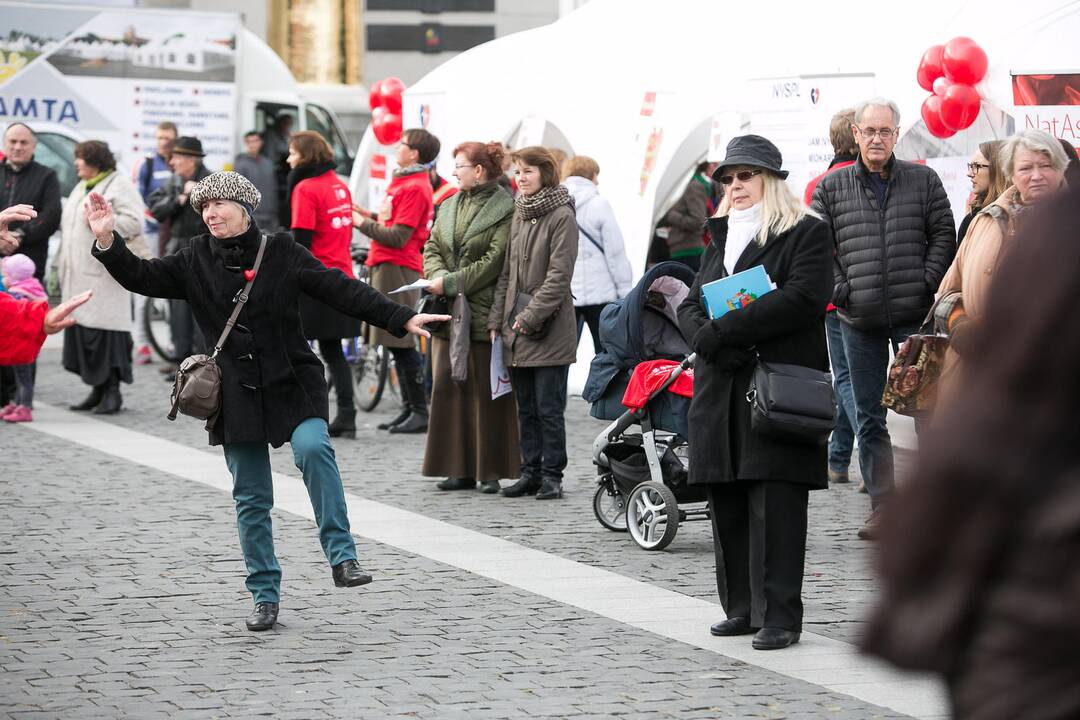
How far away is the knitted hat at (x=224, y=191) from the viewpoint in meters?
6.65

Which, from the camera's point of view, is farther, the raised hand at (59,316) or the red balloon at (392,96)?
the red balloon at (392,96)

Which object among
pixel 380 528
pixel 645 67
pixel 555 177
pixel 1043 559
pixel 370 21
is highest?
pixel 370 21

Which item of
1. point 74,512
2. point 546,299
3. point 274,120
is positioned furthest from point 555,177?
point 274,120

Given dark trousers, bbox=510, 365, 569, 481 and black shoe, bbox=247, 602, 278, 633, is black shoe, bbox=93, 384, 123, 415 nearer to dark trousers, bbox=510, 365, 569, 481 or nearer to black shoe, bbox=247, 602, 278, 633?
dark trousers, bbox=510, 365, 569, 481

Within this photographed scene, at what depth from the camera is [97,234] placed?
659 cm

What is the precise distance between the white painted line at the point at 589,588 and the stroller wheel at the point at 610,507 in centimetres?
64

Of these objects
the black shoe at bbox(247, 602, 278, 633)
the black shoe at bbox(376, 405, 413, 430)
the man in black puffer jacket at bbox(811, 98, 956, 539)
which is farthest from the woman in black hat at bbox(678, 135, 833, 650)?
the black shoe at bbox(376, 405, 413, 430)

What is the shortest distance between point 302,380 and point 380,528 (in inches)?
91.7

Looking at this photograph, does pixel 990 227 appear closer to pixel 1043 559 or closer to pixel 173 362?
pixel 1043 559

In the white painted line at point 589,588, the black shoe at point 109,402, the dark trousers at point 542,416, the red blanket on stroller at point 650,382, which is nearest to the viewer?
the white painted line at point 589,588

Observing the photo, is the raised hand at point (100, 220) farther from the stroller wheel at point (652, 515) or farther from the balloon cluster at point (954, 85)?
the balloon cluster at point (954, 85)

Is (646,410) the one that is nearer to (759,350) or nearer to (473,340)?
(473,340)

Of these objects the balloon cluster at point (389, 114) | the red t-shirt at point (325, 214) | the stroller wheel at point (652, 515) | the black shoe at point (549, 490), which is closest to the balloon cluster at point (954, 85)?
the black shoe at point (549, 490)

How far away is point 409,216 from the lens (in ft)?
39.6
